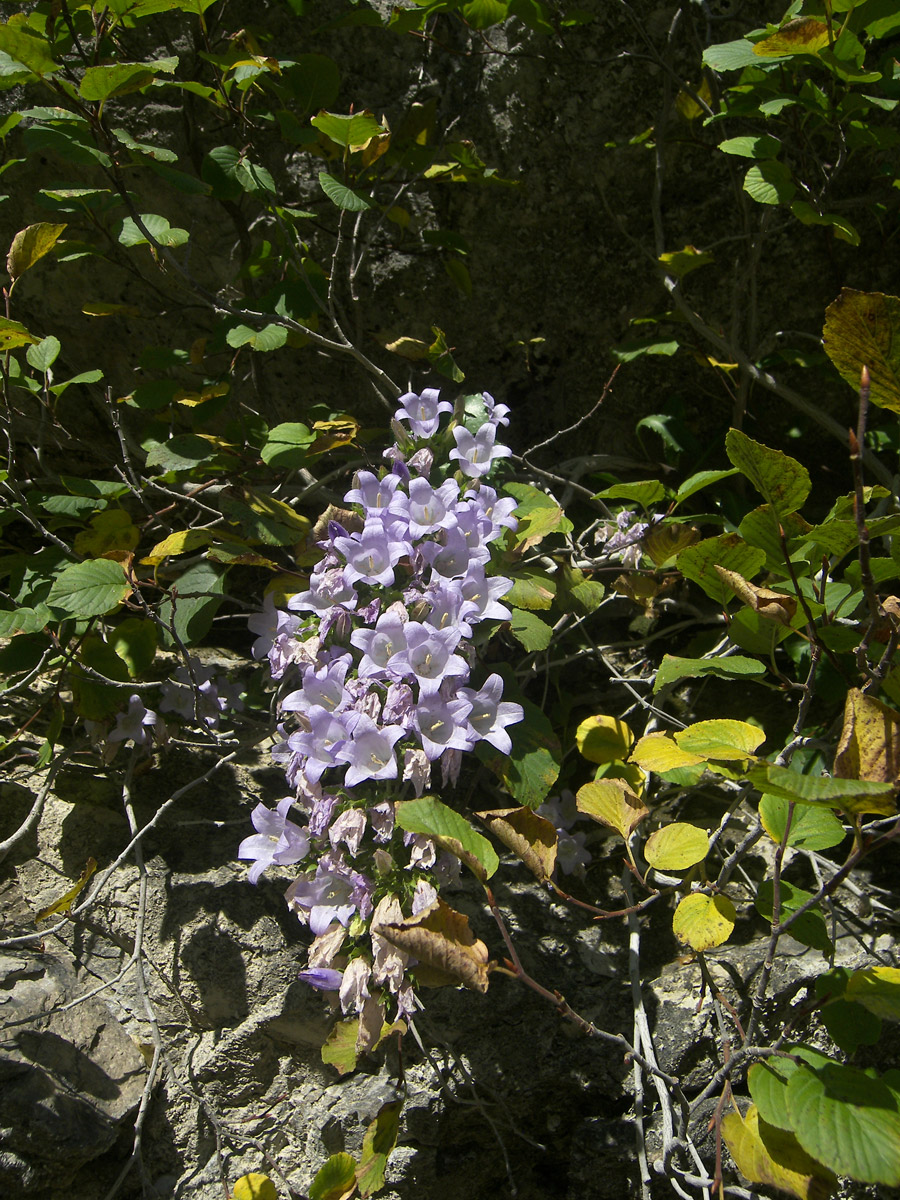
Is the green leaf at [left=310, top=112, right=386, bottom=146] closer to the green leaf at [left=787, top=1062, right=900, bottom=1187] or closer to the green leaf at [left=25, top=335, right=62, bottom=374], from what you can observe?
the green leaf at [left=25, top=335, right=62, bottom=374]

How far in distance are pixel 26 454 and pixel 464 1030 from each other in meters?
2.03

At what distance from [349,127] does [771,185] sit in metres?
0.95

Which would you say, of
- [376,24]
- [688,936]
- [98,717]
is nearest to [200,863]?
[98,717]

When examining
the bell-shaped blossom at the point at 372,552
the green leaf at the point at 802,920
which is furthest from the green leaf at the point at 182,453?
the green leaf at the point at 802,920

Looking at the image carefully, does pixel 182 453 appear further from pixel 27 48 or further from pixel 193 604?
pixel 27 48

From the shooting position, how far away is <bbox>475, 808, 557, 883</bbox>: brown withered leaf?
4.01 ft

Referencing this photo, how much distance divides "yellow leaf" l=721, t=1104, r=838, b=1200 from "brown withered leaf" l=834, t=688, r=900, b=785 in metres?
0.61

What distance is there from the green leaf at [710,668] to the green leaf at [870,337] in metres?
0.52

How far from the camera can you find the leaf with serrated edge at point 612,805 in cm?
138

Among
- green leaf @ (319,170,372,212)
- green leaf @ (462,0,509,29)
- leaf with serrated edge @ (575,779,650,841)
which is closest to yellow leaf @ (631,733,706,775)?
leaf with serrated edge @ (575,779,650,841)

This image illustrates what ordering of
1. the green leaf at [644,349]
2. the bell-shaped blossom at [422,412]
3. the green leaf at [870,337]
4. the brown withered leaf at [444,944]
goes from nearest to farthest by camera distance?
the green leaf at [870,337], the brown withered leaf at [444,944], the bell-shaped blossom at [422,412], the green leaf at [644,349]

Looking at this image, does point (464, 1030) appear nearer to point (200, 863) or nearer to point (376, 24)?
point (200, 863)

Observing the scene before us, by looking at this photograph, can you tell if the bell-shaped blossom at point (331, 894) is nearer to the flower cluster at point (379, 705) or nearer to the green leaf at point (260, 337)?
the flower cluster at point (379, 705)

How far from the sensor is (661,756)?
133 cm
